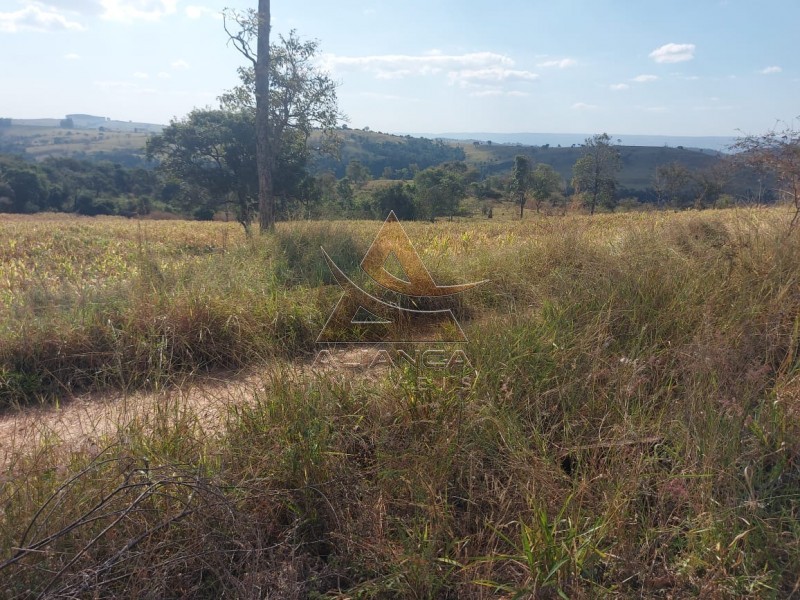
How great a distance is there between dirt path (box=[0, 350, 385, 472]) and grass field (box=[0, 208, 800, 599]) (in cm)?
4

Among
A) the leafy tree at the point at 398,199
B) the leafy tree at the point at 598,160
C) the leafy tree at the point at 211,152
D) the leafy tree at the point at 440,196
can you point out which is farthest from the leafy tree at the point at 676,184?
the leafy tree at the point at 211,152

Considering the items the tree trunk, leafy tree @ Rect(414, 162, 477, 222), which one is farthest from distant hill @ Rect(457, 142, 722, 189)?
the tree trunk

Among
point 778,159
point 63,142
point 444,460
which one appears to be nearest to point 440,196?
point 778,159

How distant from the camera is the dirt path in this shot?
2.43 m

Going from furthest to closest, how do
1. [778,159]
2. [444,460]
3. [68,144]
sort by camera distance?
[68,144]
[778,159]
[444,460]

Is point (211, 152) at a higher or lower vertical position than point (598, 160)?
lower

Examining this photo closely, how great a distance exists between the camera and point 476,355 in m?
3.08

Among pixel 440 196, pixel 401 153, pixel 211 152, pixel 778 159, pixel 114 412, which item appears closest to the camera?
pixel 114 412

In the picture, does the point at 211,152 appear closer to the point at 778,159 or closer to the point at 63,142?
the point at 778,159

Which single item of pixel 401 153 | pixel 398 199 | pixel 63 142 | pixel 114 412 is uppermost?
pixel 63 142

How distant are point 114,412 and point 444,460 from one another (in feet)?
6.78

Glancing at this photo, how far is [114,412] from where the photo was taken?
296 cm

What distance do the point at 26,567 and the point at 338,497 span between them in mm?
1163

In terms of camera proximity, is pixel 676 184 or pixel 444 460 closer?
pixel 444 460
